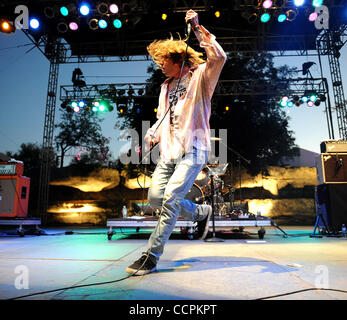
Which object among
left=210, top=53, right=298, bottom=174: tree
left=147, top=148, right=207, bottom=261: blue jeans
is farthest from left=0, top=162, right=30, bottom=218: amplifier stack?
left=210, top=53, right=298, bottom=174: tree

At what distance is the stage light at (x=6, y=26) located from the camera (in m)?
7.60

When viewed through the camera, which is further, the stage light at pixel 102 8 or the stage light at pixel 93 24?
the stage light at pixel 93 24

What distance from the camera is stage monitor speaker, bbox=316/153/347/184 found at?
5.81 metres

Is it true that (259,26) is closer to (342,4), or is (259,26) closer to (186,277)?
(342,4)

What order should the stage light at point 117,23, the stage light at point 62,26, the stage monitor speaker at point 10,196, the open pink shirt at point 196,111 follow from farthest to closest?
the stage light at point 62,26
the stage light at point 117,23
the stage monitor speaker at point 10,196
the open pink shirt at point 196,111

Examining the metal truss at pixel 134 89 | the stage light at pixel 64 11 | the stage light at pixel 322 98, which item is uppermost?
the stage light at pixel 64 11

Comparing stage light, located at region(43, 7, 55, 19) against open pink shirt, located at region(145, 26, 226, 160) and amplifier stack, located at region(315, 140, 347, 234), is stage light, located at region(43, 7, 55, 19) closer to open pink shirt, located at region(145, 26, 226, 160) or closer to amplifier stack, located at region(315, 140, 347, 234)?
open pink shirt, located at region(145, 26, 226, 160)

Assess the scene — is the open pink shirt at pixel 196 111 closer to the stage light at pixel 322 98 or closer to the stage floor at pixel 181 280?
the stage floor at pixel 181 280

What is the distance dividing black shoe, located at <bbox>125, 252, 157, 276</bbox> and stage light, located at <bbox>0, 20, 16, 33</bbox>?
27.8 ft

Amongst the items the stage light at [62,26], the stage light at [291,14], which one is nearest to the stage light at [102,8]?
the stage light at [62,26]

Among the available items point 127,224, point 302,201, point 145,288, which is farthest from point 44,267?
point 302,201

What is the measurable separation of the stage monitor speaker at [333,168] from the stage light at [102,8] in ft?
23.3

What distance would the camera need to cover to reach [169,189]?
7.09 feet

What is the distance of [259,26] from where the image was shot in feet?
31.4
